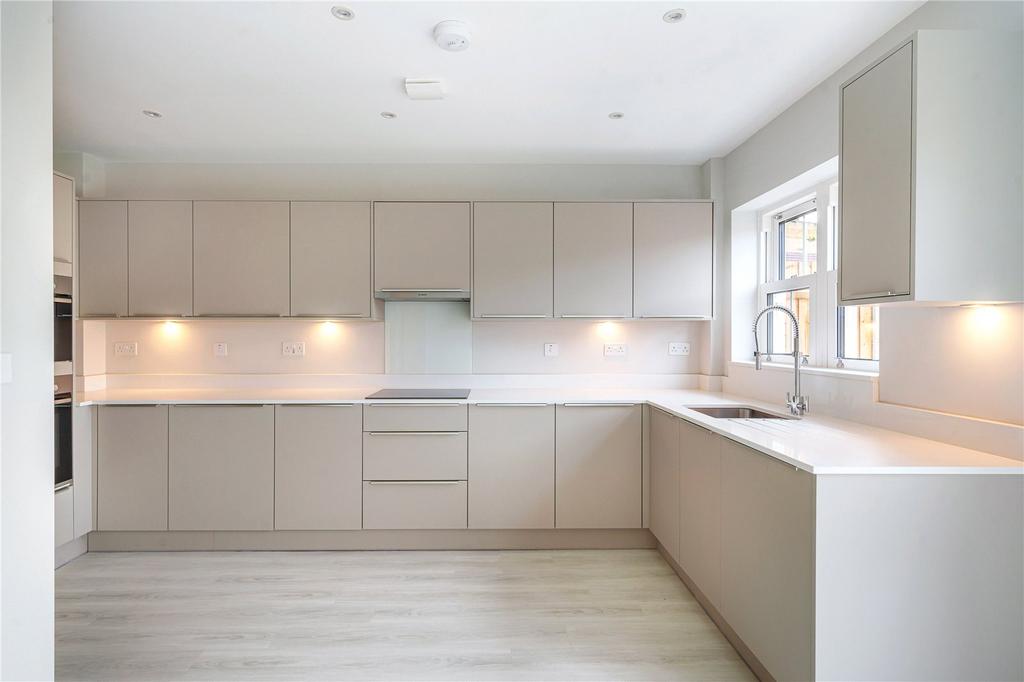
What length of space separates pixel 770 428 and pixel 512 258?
191cm

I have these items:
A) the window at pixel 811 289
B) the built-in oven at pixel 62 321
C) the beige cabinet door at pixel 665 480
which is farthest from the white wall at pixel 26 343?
the window at pixel 811 289

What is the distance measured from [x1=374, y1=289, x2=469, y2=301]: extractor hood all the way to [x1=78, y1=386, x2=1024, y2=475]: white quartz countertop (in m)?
0.64

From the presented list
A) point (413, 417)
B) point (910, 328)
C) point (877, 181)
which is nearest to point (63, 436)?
point (413, 417)

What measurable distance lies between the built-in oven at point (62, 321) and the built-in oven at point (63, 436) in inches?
5.5

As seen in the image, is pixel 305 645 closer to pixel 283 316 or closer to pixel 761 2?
pixel 283 316

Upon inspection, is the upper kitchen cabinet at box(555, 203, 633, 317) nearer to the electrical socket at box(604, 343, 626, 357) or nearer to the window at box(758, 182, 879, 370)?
the electrical socket at box(604, 343, 626, 357)

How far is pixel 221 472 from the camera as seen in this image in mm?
3150

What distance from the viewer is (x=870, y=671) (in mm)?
1564

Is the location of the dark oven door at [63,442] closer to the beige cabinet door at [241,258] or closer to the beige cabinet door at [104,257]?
the beige cabinet door at [104,257]

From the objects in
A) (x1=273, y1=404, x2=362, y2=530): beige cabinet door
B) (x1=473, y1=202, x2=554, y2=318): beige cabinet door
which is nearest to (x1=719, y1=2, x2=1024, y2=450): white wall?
(x1=473, y1=202, x2=554, y2=318): beige cabinet door

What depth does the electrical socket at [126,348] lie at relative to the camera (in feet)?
12.3

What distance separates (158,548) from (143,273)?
170cm

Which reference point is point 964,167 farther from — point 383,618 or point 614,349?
point 383,618

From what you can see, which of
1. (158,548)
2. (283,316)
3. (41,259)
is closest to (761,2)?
(41,259)
